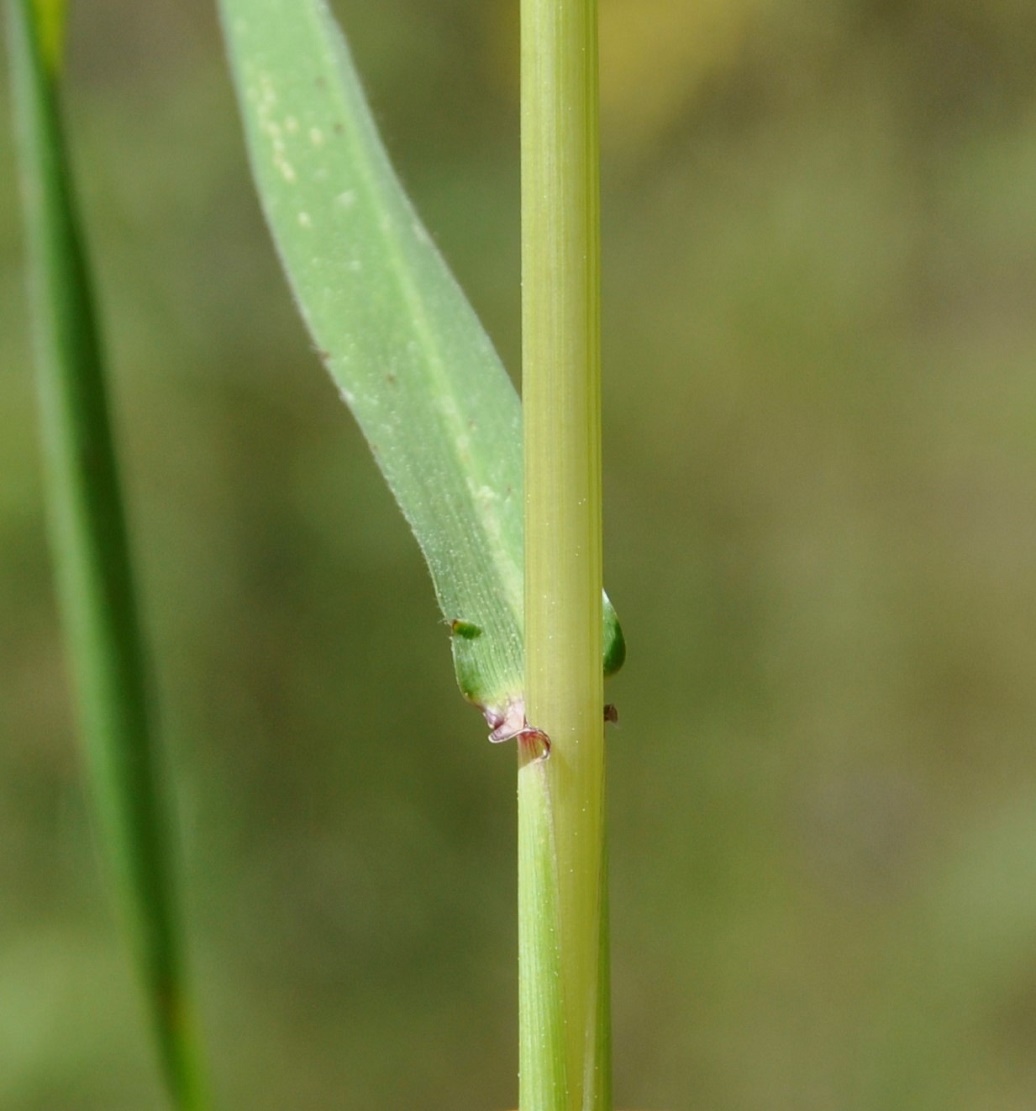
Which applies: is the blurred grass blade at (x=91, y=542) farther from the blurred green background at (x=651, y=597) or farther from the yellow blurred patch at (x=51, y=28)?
the blurred green background at (x=651, y=597)

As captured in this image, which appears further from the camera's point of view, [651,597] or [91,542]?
[651,597]

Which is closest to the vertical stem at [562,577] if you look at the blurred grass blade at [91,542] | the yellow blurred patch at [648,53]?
the blurred grass blade at [91,542]

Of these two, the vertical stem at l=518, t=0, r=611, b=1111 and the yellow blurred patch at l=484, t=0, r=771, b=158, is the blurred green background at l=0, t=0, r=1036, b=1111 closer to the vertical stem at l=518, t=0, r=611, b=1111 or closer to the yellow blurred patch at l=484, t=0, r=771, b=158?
the yellow blurred patch at l=484, t=0, r=771, b=158

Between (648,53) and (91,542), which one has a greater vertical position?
(648,53)

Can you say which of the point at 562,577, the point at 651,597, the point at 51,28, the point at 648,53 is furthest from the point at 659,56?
the point at 562,577

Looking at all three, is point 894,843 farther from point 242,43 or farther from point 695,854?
point 242,43

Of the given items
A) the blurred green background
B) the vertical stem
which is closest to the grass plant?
the vertical stem

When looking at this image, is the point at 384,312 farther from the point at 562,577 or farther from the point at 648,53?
the point at 648,53
